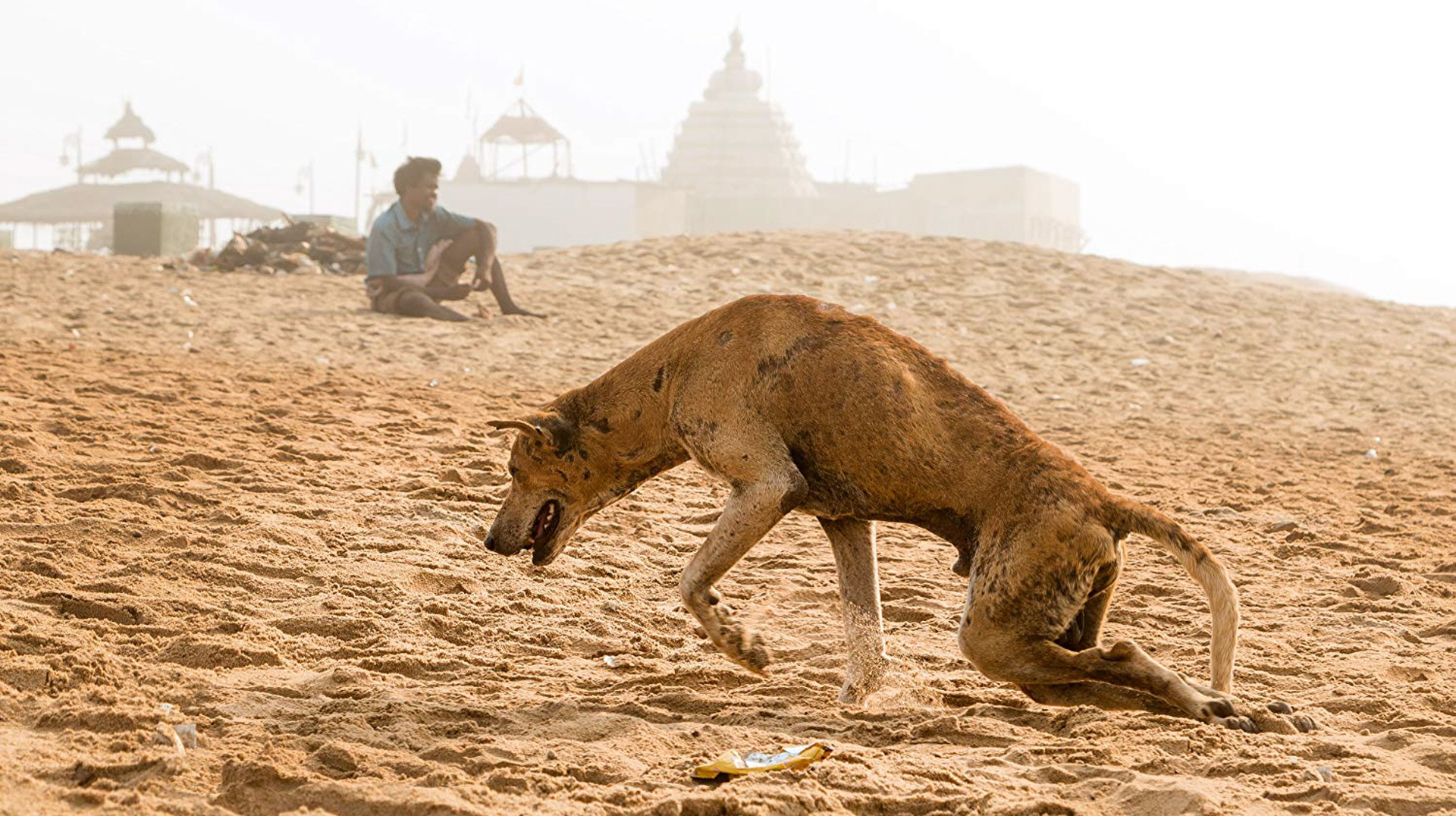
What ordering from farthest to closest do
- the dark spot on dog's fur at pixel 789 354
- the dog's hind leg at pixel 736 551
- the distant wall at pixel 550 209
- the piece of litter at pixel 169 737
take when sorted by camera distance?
1. the distant wall at pixel 550 209
2. the dark spot on dog's fur at pixel 789 354
3. the dog's hind leg at pixel 736 551
4. the piece of litter at pixel 169 737

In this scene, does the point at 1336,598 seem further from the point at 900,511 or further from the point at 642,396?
the point at 642,396

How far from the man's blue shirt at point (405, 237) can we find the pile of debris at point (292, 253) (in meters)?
4.21

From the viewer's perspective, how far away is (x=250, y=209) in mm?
50656

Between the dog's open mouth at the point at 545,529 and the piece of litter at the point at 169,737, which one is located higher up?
the dog's open mouth at the point at 545,529

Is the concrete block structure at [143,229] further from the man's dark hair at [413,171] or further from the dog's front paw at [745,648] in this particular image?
the dog's front paw at [745,648]

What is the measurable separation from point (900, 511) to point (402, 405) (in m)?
7.69

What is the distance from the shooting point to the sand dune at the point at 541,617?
4.47m

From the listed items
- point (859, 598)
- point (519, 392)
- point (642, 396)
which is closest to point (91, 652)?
point (642, 396)

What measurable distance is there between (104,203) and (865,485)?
169ft

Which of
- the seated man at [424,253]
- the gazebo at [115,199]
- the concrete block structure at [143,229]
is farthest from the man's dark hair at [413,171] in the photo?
the gazebo at [115,199]

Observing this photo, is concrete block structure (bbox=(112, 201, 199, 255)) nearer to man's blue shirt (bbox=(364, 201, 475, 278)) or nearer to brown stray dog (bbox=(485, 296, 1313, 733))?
man's blue shirt (bbox=(364, 201, 475, 278))

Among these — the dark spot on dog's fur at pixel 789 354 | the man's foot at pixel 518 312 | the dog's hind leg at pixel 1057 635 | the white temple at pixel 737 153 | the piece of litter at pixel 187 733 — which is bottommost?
the piece of litter at pixel 187 733

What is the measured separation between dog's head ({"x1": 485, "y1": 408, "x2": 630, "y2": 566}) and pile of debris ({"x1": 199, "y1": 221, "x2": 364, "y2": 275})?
16518mm

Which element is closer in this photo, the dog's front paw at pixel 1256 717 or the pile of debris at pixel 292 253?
the dog's front paw at pixel 1256 717
